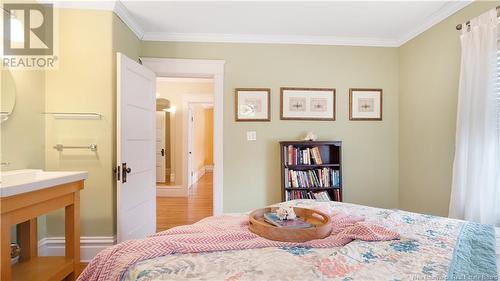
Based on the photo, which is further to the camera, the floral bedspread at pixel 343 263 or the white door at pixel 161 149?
the white door at pixel 161 149

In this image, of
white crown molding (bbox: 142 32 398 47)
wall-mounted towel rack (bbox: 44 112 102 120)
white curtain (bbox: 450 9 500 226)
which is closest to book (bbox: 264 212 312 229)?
white curtain (bbox: 450 9 500 226)

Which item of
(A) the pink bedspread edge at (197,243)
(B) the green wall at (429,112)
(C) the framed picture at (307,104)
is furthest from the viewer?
(C) the framed picture at (307,104)

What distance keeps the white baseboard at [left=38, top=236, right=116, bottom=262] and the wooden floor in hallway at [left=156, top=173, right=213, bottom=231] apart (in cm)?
88

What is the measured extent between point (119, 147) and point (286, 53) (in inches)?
83.9

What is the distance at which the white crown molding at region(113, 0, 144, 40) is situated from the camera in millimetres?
2291

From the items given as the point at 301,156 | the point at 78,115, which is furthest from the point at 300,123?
the point at 78,115

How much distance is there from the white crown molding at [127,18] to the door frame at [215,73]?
11.4 inches

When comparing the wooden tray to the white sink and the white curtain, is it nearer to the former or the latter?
the white sink

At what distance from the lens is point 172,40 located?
291 centimetres

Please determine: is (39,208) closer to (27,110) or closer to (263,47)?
(27,110)

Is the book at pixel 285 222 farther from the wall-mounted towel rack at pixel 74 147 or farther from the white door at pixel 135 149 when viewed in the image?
the wall-mounted towel rack at pixel 74 147
